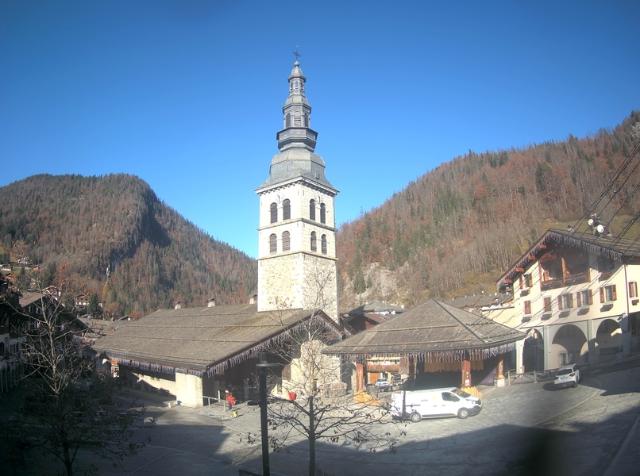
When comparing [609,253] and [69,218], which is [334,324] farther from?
Answer: [69,218]

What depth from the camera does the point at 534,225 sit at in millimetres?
104750

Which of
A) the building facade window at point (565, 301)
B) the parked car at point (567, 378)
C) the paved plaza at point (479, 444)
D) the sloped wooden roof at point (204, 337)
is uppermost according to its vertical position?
the building facade window at point (565, 301)

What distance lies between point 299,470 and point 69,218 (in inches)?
7702

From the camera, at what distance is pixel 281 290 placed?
1341 inches

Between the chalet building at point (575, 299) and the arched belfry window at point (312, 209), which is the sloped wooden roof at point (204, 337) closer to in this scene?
the arched belfry window at point (312, 209)

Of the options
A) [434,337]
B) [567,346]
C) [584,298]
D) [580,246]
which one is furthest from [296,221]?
[567,346]

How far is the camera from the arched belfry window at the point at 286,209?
35656 mm

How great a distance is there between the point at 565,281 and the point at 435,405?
47.7ft

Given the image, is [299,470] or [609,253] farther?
[609,253]

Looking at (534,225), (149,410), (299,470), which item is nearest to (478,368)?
(299,470)

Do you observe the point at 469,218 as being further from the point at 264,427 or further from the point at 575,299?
the point at 264,427

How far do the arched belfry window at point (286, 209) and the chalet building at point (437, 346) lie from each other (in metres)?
10.5

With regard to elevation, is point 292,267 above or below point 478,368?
above

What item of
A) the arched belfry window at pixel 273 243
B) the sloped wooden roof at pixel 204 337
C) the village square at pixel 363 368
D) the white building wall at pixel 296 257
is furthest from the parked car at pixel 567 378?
the arched belfry window at pixel 273 243
